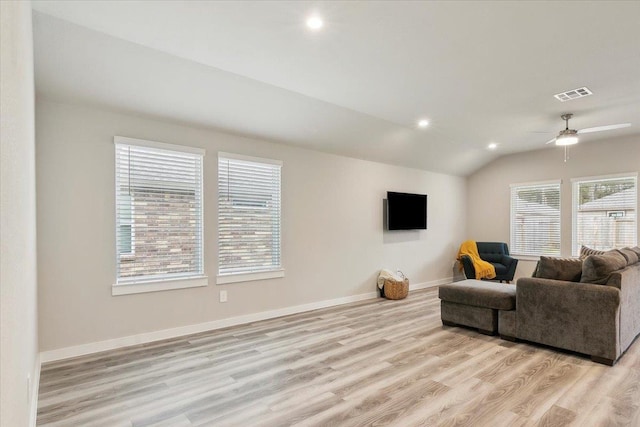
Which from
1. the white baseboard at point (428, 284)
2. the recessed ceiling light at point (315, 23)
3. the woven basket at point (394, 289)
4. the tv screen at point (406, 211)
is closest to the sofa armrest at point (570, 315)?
the woven basket at point (394, 289)

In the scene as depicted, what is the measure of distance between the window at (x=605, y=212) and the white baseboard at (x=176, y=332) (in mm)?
4456

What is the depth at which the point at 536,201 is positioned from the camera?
7.11 meters

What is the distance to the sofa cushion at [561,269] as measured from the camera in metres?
3.53

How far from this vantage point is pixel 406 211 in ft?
21.7

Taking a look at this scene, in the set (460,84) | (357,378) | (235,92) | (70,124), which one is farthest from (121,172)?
(460,84)

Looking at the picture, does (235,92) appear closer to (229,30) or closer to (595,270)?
(229,30)

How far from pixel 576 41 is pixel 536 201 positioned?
16.4 feet

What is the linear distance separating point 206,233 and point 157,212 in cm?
62

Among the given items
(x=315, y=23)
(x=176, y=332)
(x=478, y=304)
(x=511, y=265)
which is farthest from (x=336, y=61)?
(x=511, y=265)

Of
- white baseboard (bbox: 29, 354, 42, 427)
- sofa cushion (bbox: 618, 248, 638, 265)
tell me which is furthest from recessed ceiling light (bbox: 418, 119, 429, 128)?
white baseboard (bbox: 29, 354, 42, 427)

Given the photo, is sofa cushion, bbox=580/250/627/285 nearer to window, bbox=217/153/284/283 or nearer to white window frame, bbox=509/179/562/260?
window, bbox=217/153/284/283

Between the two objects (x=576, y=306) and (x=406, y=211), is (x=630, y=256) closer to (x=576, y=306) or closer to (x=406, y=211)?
(x=576, y=306)

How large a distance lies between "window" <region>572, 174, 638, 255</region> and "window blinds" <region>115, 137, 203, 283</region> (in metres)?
6.81

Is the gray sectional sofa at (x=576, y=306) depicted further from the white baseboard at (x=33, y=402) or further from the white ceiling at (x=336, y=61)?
the white baseboard at (x=33, y=402)
